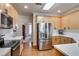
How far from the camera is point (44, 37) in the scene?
176 inches

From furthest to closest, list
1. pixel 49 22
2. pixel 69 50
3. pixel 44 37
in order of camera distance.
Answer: pixel 49 22 < pixel 44 37 < pixel 69 50

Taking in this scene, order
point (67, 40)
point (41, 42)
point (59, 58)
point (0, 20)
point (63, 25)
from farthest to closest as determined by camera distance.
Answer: point (63, 25), point (41, 42), point (67, 40), point (0, 20), point (59, 58)

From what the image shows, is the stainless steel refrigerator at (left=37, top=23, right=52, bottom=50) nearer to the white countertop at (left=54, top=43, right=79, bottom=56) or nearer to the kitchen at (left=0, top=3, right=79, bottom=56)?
the kitchen at (left=0, top=3, right=79, bottom=56)

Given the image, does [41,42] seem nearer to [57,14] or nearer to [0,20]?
[57,14]

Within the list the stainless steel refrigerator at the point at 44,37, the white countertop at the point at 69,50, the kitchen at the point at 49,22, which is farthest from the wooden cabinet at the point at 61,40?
the white countertop at the point at 69,50

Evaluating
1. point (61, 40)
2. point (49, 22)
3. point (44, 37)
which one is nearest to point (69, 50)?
point (61, 40)

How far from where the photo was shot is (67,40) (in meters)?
3.71

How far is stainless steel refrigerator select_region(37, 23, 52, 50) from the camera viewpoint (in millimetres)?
4418

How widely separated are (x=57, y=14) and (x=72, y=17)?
1.13 meters

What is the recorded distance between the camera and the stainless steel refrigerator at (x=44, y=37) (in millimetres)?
4418

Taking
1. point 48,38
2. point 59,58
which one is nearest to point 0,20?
point 59,58

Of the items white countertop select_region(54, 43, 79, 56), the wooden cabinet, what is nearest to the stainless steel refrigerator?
the wooden cabinet

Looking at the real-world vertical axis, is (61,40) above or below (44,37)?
below

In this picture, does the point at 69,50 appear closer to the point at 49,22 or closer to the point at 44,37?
the point at 44,37
